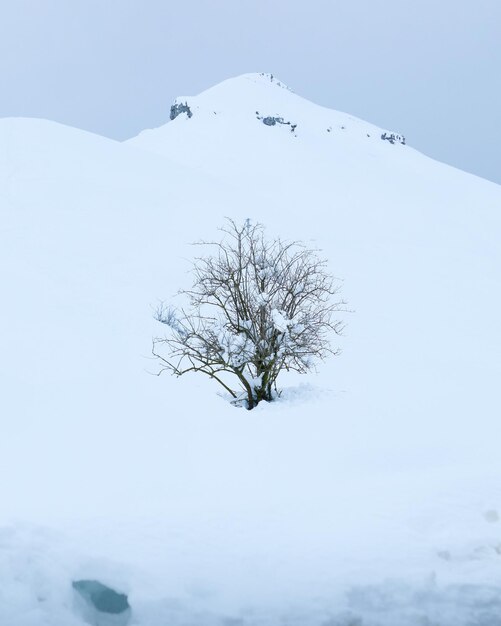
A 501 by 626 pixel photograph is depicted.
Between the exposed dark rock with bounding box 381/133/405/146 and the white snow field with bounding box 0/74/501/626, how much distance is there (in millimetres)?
56748

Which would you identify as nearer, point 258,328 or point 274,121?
point 258,328

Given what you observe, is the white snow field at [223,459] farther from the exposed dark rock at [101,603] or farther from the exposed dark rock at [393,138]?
the exposed dark rock at [393,138]

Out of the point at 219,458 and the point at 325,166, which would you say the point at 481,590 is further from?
the point at 325,166

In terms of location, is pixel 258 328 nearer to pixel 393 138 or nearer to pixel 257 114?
pixel 257 114

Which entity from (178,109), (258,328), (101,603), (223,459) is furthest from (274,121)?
(101,603)

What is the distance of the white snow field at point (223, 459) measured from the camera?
183 inches

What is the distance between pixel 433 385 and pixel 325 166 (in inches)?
1730

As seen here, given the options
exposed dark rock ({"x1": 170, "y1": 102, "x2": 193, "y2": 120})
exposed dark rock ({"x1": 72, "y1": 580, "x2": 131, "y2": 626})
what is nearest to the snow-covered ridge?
exposed dark rock ({"x1": 170, "y1": 102, "x2": 193, "y2": 120})

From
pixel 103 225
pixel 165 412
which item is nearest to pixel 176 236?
pixel 103 225

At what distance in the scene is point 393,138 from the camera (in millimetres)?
76938

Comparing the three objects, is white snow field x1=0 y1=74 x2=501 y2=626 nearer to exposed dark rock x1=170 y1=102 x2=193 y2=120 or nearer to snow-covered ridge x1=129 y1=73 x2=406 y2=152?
snow-covered ridge x1=129 y1=73 x2=406 y2=152

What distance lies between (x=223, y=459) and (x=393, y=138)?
7615cm

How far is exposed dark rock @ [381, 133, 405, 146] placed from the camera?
76.2 meters

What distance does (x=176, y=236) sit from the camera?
24.2 m
